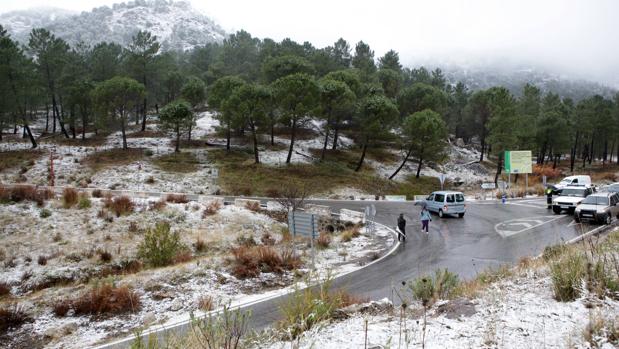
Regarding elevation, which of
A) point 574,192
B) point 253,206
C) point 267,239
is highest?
→ point 574,192

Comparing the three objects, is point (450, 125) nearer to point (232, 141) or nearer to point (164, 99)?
point (232, 141)

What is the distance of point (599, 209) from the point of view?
22516 millimetres

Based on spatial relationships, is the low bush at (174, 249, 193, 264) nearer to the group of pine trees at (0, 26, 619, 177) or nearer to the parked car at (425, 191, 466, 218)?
the parked car at (425, 191, 466, 218)

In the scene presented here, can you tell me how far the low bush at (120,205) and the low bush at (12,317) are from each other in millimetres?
14094

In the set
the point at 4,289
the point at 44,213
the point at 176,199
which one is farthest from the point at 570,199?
the point at 44,213

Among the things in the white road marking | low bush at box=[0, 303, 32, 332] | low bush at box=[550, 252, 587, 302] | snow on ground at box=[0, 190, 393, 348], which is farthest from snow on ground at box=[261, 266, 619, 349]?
the white road marking

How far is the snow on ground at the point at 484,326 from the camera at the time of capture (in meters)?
5.29

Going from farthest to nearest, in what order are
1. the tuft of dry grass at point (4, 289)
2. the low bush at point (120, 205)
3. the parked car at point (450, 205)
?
the parked car at point (450, 205) < the low bush at point (120, 205) < the tuft of dry grass at point (4, 289)

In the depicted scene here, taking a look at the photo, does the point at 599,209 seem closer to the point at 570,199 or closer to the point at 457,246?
Result: the point at 570,199

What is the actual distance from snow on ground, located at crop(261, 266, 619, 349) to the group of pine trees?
43756 millimetres

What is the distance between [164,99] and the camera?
79.4 metres

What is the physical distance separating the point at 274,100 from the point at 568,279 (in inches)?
1897

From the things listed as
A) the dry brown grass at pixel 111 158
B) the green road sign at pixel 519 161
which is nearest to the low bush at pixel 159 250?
the dry brown grass at pixel 111 158

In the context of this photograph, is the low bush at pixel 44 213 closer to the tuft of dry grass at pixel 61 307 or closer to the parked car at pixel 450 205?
the tuft of dry grass at pixel 61 307
